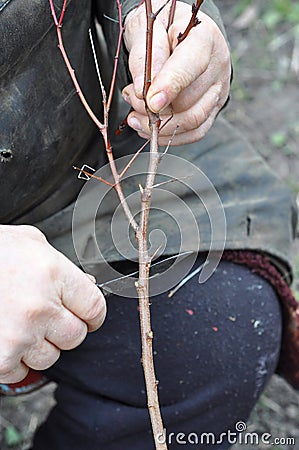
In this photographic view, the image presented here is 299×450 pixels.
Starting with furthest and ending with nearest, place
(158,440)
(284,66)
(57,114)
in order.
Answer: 1. (284,66)
2. (57,114)
3. (158,440)

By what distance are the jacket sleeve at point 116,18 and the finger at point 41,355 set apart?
0.37 metres

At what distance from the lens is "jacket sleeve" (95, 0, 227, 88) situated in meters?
0.88

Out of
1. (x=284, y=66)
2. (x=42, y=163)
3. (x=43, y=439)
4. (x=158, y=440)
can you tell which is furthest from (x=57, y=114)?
(x=284, y=66)

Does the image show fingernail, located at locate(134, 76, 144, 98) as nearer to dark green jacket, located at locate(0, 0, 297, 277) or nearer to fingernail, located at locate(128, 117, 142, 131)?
fingernail, located at locate(128, 117, 142, 131)

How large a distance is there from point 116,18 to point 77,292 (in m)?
0.41

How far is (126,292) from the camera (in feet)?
2.57

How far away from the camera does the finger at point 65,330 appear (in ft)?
2.25

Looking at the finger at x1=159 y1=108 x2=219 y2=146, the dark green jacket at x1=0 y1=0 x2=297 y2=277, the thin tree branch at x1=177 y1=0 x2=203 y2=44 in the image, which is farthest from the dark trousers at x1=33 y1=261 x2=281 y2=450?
the thin tree branch at x1=177 y1=0 x2=203 y2=44

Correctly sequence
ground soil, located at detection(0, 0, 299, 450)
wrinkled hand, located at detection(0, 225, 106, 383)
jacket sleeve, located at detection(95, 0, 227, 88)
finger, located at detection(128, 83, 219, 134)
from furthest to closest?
ground soil, located at detection(0, 0, 299, 450) → jacket sleeve, located at detection(95, 0, 227, 88) → finger, located at detection(128, 83, 219, 134) → wrinkled hand, located at detection(0, 225, 106, 383)

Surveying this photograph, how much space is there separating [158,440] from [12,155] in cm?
39

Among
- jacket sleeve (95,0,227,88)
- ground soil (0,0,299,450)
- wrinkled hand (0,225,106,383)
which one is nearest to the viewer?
wrinkled hand (0,225,106,383)

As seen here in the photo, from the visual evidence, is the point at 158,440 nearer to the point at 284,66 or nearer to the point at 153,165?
the point at 153,165

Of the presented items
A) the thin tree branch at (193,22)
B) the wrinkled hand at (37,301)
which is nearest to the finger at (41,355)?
the wrinkled hand at (37,301)

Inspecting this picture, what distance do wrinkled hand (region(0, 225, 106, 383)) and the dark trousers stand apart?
10.8 inches
